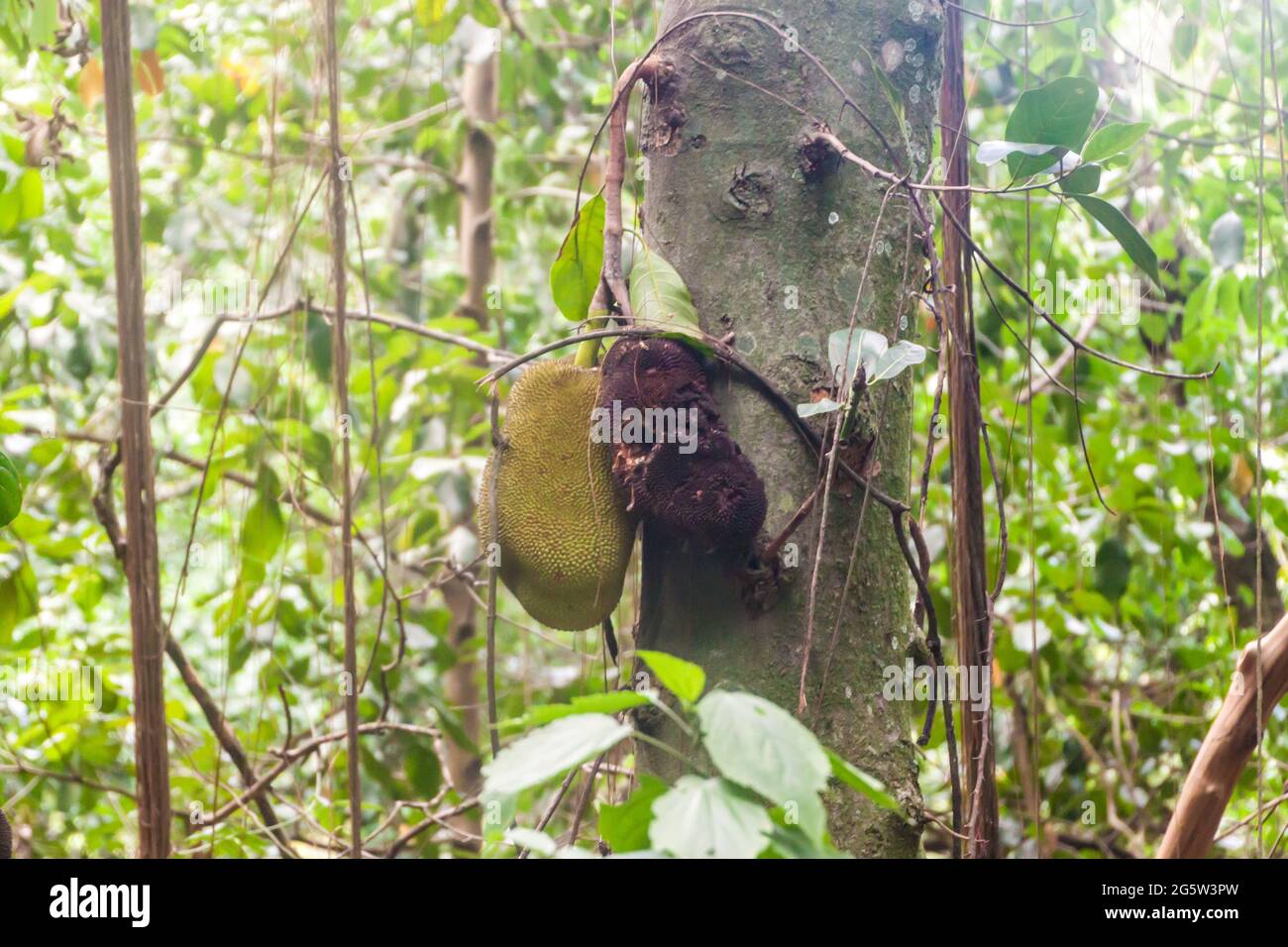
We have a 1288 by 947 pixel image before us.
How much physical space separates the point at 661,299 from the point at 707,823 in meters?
0.37

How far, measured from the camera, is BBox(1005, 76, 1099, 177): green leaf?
0.63 metres

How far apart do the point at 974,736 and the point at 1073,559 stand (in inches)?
48.3

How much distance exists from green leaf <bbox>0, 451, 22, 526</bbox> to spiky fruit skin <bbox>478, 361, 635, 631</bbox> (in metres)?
0.31

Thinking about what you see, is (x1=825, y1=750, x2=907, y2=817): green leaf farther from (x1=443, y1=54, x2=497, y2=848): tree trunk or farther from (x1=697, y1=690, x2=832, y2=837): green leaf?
(x1=443, y1=54, x2=497, y2=848): tree trunk

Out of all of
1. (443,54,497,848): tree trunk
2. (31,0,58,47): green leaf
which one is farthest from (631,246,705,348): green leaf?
(443,54,497,848): tree trunk

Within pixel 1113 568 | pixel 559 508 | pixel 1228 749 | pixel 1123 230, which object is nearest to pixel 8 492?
pixel 559 508

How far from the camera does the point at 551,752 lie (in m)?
0.40

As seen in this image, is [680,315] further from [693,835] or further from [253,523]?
[253,523]

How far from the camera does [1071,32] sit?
1712mm

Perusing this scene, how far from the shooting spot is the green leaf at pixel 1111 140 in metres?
0.64

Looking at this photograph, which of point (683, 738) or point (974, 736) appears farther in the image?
point (974, 736)

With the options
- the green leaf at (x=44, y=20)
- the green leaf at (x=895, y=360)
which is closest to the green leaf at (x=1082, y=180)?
the green leaf at (x=895, y=360)
